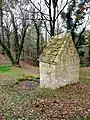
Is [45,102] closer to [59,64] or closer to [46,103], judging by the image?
[46,103]

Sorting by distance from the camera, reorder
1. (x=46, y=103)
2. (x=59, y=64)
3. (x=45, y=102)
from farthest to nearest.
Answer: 1. (x=59, y=64)
2. (x=45, y=102)
3. (x=46, y=103)

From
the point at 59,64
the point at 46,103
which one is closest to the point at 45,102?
the point at 46,103

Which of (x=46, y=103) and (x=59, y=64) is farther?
(x=59, y=64)

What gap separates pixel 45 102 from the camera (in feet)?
24.9

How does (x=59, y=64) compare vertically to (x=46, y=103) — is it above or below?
above

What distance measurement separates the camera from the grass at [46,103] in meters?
6.44

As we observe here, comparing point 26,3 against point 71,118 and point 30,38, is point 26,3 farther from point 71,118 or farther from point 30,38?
point 71,118

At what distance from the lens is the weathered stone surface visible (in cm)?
919

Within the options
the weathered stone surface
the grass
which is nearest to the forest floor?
the grass

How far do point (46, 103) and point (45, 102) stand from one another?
0.12 m

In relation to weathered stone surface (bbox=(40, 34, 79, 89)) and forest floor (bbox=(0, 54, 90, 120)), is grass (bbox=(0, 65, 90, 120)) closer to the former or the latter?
forest floor (bbox=(0, 54, 90, 120))

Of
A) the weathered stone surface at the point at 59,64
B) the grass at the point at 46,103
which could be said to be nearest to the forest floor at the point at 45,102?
the grass at the point at 46,103

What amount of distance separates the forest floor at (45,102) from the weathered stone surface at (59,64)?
0.94 feet

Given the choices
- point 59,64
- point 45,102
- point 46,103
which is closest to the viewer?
point 46,103
